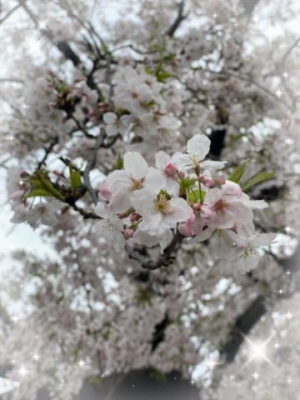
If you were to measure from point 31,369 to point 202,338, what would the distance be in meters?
2.49

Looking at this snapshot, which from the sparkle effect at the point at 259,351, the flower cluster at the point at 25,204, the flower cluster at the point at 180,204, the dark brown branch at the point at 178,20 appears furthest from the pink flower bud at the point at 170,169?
the sparkle effect at the point at 259,351

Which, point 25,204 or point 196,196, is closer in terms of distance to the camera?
point 196,196

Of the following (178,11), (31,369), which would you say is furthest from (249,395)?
(178,11)

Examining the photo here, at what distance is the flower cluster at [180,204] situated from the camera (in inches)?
43.6

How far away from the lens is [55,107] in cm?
288

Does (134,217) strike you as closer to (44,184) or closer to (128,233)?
(128,233)

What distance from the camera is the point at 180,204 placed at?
1105 mm

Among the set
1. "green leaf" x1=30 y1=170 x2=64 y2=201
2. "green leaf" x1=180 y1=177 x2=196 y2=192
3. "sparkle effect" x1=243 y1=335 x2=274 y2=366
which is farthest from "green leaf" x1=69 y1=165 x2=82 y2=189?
"sparkle effect" x1=243 y1=335 x2=274 y2=366

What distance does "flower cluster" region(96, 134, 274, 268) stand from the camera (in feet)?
3.63

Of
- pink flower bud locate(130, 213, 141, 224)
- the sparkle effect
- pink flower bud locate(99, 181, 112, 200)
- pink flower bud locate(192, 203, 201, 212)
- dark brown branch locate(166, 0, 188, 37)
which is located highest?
dark brown branch locate(166, 0, 188, 37)

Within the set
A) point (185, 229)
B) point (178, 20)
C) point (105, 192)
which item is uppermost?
point (178, 20)

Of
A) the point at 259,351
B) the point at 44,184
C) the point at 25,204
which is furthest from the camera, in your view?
the point at 259,351

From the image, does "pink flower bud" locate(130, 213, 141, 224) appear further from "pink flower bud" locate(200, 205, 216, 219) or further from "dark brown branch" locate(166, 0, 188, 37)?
"dark brown branch" locate(166, 0, 188, 37)

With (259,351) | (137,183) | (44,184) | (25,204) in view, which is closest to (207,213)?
(137,183)
